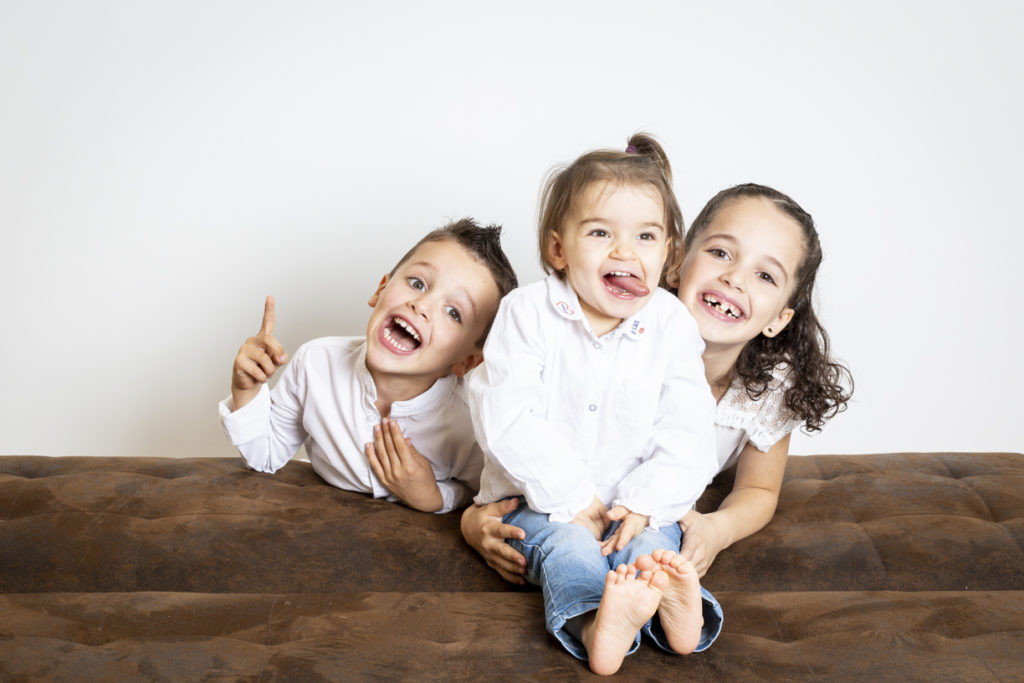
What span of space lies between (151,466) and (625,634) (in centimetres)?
135

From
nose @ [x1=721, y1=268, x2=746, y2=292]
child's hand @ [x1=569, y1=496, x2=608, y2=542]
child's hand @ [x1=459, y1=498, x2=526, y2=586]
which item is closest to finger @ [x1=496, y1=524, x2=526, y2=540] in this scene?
child's hand @ [x1=459, y1=498, x2=526, y2=586]

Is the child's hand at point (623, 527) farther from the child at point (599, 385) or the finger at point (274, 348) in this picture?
the finger at point (274, 348)

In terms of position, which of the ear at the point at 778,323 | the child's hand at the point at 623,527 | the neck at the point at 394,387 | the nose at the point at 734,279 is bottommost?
the child's hand at the point at 623,527

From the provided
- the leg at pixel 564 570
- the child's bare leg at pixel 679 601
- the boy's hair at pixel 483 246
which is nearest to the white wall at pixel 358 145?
the boy's hair at pixel 483 246

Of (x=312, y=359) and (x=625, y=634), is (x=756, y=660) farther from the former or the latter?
(x=312, y=359)

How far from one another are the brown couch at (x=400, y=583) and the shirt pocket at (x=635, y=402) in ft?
1.17

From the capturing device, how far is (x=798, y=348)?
2.49 m

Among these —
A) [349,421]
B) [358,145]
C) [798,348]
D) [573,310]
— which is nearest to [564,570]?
[573,310]

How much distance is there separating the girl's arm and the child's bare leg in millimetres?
295

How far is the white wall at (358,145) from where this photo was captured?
12.0 ft

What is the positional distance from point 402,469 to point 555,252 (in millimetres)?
603

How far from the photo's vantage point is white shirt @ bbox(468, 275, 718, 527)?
1.91 meters

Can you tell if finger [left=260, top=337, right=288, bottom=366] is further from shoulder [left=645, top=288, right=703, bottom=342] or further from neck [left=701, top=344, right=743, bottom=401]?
neck [left=701, top=344, right=743, bottom=401]

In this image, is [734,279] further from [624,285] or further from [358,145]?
[358,145]
